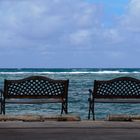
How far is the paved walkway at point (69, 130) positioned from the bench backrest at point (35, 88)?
123 inches

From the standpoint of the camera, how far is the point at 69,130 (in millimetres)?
7660

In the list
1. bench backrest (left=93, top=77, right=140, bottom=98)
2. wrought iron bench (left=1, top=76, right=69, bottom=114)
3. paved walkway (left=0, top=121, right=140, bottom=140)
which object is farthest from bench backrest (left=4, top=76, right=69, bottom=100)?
paved walkway (left=0, top=121, right=140, bottom=140)

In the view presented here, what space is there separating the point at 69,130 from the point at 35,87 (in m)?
4.36

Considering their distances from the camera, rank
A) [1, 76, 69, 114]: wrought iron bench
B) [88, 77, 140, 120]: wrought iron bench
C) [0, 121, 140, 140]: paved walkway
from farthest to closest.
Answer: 1. [88, 77, 140, 120]: wrought iron bench
2. [1, 76, 69, 114]: wrought iron bench
3. [0, 121, 140, 140]: paved walkway

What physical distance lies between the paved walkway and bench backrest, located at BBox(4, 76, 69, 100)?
10.3ft

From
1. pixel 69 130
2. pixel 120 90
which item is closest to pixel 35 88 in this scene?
pixel 120 90

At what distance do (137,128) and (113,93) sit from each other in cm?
410

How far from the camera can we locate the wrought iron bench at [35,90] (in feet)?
38.1

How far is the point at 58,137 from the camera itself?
7.05 meters

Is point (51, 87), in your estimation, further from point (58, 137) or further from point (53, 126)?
point (58, 137)

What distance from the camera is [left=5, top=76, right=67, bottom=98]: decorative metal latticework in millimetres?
11656

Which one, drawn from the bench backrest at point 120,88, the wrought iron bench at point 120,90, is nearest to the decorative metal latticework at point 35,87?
the wrought iron bench at point 120,90

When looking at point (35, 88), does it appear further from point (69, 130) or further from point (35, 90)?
point (69, 130)

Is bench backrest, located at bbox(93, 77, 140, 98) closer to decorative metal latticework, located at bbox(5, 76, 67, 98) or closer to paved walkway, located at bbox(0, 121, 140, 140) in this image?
decorative metal latticework, located at bbox(5, 76, 67, 98)
